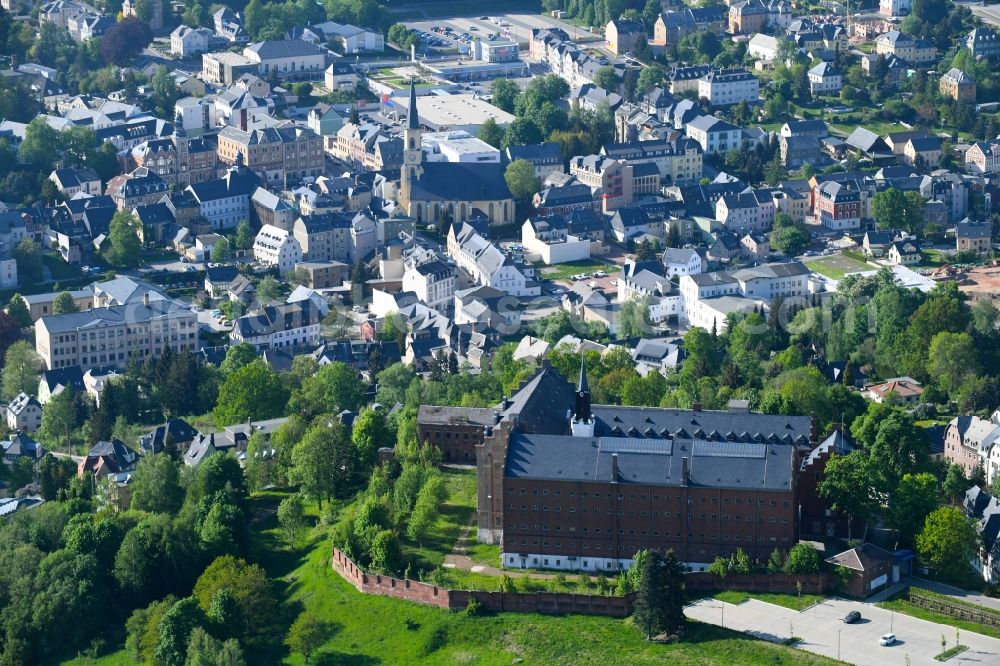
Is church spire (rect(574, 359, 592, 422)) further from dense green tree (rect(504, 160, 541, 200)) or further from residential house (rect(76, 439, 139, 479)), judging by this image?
dense green tree (rect(504, 160, 541, 200))

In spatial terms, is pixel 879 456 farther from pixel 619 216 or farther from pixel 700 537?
pixel 619 216

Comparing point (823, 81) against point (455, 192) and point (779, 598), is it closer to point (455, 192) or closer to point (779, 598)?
point (455, 192)

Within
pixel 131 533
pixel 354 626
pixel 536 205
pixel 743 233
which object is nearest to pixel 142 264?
pixel 536 205

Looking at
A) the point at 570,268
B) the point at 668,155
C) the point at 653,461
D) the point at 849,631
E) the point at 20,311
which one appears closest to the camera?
the point at 849,631

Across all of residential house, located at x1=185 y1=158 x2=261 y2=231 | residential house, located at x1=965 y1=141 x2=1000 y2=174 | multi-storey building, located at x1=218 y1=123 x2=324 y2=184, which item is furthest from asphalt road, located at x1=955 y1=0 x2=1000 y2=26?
residential house, located at x1=185 y1=158 x2=261 y2=231

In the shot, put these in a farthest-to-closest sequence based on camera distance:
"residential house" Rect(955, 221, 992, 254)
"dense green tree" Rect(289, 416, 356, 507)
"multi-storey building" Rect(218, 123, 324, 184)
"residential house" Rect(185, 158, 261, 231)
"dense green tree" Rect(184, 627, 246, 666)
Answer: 1. "multi-storey building" Rect(218, 123, 324, 184)
2. "residential house" Rect(185, 158, 261, 231)
3. "residential house" Rect(955, 221, 992, 254)
4. "dense green tree" Rect(289, 416, 356, 507)
5. "dense green tree" Rect(184, 627, 246, 666)

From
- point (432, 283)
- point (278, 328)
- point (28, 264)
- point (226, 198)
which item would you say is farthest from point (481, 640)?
point (226, 198)
